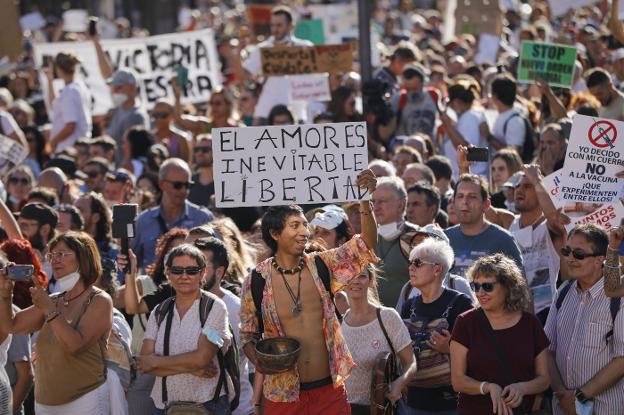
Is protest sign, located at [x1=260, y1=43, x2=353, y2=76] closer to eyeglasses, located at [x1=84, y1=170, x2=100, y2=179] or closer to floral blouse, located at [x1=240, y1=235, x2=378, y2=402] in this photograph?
eyeglasses, located at [x1=84, y1=170, x2=100, y2=179]

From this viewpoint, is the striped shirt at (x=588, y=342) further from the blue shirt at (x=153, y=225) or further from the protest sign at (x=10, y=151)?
the protest sign at (x=10, y=151)

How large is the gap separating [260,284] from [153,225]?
3364mm

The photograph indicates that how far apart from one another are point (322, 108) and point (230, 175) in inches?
310

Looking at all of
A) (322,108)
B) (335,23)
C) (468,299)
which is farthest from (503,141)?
(335,23)

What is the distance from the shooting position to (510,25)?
72.1 ft

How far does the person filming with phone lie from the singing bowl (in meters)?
1.03

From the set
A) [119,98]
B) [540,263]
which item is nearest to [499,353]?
[540,263]

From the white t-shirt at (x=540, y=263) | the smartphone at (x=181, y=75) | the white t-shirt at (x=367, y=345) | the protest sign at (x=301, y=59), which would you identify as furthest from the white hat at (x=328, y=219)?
the smartphone at (x=181, y=75)

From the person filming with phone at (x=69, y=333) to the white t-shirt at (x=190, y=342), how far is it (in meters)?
0.32

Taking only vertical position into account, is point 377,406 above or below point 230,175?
below

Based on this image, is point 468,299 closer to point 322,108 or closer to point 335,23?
point 322,108

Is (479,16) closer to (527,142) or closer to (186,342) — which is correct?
(527,142)

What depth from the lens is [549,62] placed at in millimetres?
12883

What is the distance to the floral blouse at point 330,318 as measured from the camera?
271 inches
